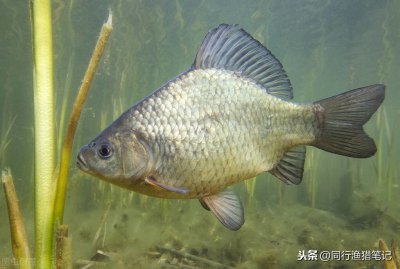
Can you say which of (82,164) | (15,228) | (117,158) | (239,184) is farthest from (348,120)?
(239,184)

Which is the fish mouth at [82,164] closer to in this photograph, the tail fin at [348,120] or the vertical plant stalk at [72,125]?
the vertical plant stalk at [72,125]

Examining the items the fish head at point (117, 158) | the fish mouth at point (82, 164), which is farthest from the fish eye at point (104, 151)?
the fish mouth at point (82, 164)

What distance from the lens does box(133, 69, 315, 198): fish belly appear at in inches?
75.8

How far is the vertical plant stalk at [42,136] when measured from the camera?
79.0 inches

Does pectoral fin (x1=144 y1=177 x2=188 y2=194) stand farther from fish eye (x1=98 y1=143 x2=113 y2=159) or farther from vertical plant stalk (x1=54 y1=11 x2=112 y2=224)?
vertical plant stalk (x1=54 y1=11 x2=112 y2=224)

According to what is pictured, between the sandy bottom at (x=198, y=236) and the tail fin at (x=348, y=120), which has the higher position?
the tail fin at (x=348, y=120)

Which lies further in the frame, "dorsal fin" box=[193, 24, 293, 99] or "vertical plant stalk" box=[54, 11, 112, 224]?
"dorsal fin" box=[193, 24, 293, 99]

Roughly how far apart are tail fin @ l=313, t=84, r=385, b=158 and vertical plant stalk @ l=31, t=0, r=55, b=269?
1.88m

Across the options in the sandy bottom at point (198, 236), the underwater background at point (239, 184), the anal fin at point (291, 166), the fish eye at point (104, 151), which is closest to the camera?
the fish eye at point (104, 151)

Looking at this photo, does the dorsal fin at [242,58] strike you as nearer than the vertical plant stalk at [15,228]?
No

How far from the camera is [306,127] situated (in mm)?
2268

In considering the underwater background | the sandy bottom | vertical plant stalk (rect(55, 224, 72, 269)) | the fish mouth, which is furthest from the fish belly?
the sandy bottom

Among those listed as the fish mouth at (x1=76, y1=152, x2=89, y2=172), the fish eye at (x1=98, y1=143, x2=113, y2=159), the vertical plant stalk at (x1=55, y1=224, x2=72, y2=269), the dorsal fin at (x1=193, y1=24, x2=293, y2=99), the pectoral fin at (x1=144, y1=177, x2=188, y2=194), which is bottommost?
the vertical plant stalk at (x1=55, y1=224, x2=72, y2=269)

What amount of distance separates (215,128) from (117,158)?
0.65 meters
